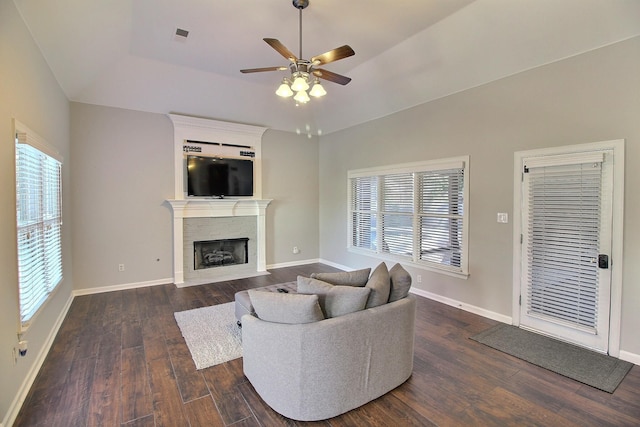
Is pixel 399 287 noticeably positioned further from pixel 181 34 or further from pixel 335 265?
pixel 335 265

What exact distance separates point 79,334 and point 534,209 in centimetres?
545

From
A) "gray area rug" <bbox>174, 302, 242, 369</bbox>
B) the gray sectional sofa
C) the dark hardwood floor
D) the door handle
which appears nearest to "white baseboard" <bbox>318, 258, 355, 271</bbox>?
"gray area rug" <bbox>174, 302, 242, 369</bbox>

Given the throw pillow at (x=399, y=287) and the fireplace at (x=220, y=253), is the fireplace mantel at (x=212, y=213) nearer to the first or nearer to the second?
the fireplace at (x=220, y=253)

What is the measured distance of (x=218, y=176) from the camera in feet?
18.8

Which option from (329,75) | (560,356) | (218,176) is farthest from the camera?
(218,176)

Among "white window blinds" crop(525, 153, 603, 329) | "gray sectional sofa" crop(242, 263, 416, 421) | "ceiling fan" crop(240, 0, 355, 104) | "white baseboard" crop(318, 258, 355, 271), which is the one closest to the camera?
"gray sectional sofa" crop(242, 263, 416, 421)

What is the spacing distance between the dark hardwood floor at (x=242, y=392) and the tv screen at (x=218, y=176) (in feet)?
9.17

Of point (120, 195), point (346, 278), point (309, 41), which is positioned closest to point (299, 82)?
point (309, 41)

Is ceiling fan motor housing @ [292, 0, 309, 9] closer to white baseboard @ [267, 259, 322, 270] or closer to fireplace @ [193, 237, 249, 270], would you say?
fireplace @ [193, 237, 249, 270]

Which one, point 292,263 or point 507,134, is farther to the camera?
point 292,263

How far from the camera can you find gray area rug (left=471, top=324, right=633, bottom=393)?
262 cm

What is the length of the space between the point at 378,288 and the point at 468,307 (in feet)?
8.11

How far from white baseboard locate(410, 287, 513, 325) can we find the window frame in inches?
185

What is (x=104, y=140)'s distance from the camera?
491 centimetres
